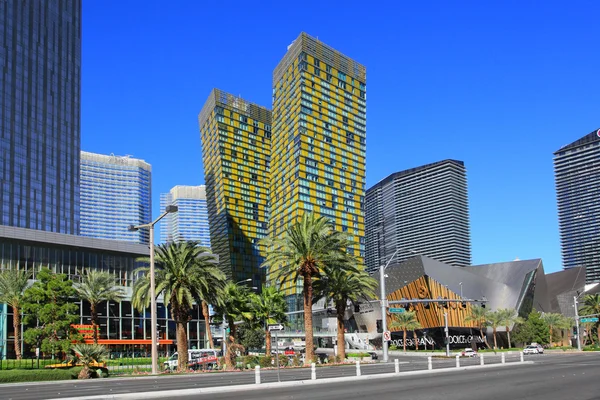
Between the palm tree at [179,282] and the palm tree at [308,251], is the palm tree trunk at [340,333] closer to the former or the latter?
the palm tree at [308,251]

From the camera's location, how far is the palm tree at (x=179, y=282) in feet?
161

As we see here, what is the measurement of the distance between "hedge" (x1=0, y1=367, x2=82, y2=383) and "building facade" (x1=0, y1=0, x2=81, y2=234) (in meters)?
115

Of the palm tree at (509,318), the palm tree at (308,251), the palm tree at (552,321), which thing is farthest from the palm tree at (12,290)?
the palm tree at (552,321)

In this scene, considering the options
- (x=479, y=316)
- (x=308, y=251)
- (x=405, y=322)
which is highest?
(x=308, y=251)

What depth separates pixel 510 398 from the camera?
2112cm

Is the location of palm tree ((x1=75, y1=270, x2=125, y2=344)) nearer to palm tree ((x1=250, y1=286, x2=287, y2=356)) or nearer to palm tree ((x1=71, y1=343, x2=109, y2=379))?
palm tree ((x1=250, y1=286, x2=287, y2=356))

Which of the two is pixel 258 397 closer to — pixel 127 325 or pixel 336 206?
pixel 127 325

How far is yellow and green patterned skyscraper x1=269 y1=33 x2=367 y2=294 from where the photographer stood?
16988 centimetres

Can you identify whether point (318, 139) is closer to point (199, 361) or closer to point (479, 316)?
point (479, 316)

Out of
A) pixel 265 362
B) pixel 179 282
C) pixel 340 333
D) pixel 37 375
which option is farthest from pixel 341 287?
pixel 37 375

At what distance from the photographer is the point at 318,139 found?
17350cm

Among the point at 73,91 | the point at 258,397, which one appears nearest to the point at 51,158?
the point at 73,91

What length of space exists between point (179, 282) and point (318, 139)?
4997 inches

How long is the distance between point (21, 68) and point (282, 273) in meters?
128
